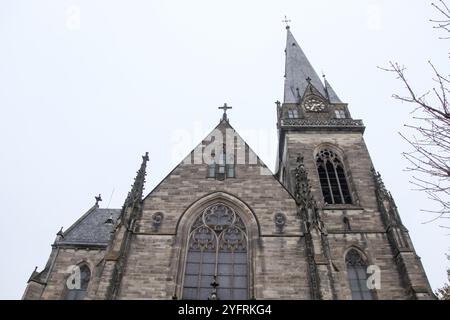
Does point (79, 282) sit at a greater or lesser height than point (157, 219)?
lesser

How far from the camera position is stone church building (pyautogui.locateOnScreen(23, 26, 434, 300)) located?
1128 centimetres

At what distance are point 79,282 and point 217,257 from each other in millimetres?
6633

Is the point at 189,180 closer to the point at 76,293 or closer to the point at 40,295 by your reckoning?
the point at 76,293

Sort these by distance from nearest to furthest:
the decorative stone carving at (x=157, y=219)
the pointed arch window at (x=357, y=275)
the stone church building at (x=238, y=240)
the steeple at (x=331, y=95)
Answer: the stone church building at (x=238, y=240) < the decorative stone carving at (x=157, y=219) < the pointed arch window at (x=357, y=275) < the steeple at (x=331, y=95)

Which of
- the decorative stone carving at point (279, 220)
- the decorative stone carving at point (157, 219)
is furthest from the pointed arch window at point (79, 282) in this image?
the decorative stone carving at point (279, 220)

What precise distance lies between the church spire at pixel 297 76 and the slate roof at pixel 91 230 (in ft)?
47.6

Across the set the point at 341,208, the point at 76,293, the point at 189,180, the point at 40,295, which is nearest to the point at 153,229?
the point at 189,180

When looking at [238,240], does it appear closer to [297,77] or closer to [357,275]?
[357,275]

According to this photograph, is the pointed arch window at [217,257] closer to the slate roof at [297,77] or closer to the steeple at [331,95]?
the slate roof at [297,77]

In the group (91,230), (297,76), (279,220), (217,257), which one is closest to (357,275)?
(279,220)

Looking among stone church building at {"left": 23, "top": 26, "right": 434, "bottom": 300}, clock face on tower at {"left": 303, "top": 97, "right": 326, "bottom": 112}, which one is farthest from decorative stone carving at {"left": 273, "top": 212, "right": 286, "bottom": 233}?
clock face on tower at {"left": 303, "top": 97, "right": 326, "bottom": 112}

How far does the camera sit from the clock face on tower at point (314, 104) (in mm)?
23141

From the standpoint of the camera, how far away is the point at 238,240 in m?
12.7

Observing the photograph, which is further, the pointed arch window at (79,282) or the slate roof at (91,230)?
the slate roof at (91,230)
